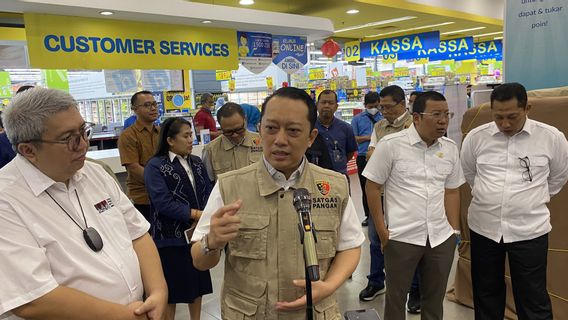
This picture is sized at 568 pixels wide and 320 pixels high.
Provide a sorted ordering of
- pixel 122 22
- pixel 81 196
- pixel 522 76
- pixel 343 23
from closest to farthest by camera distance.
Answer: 1. pixel 81 196
2. pixel 522 76
3. pixel 122 22
4. pixel 343 23

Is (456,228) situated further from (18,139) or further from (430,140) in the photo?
(18,139)

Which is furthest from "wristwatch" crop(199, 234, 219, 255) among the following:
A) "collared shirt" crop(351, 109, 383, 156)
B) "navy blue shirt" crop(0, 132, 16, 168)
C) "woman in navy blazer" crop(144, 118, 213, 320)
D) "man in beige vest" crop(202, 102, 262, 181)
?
"collared shirt" crop(351, 109, 383, 156)

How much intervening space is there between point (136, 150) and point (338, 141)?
175 cm

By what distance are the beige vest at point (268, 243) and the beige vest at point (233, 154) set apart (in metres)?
1.85

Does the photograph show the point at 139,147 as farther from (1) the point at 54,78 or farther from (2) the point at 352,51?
(2) the point at 352,51

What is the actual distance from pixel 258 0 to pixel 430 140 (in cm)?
556

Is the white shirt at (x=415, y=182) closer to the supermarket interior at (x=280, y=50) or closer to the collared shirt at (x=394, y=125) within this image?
the supermarket interior at (x=280, y=50)

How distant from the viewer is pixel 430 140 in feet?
8.05

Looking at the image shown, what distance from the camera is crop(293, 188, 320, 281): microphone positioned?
1.08 meters

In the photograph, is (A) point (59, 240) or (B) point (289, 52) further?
(B) point (289, 52)

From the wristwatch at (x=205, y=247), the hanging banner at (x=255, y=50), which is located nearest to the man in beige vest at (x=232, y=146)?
the wristwatch at (x=205, y=247)

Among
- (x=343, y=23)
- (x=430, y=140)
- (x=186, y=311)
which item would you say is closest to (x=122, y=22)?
(x=186, y=311)

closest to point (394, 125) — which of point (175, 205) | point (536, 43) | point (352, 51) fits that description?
point (536, 43)

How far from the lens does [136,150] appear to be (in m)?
3.41
